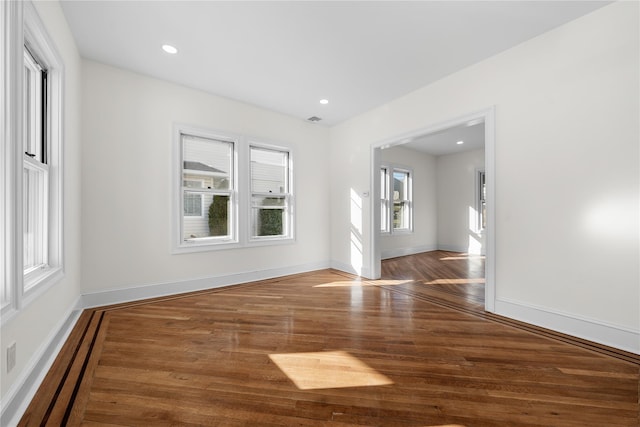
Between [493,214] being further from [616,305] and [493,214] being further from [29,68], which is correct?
[29,68]

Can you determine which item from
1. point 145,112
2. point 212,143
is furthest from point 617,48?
point 145,112

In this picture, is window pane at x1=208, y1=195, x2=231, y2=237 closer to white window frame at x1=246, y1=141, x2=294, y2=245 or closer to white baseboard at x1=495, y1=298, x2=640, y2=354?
white window frame at x1=246, y1=141, x2=294, y2=245

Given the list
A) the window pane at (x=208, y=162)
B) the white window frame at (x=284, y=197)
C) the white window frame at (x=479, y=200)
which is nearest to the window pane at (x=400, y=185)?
the white window frame at (x=479, y=200)

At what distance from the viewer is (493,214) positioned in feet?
9.35

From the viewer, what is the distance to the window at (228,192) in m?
3.64


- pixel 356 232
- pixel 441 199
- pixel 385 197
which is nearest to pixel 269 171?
pixel 356 232

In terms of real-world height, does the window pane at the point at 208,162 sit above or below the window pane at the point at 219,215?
above

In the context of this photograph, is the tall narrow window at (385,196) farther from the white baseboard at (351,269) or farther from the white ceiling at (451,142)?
the white baseboard at (351,269)

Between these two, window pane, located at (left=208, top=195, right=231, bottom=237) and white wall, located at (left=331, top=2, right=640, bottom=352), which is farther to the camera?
window pane, located at (left=208, top=195, right=231, bottom=237)

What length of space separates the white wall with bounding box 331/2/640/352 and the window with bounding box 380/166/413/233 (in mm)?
3590

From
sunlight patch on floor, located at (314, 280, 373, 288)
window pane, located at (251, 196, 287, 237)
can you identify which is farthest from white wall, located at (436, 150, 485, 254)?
window pane, located at (251, 196, 287, 237)

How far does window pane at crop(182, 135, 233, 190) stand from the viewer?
→ 3703mm

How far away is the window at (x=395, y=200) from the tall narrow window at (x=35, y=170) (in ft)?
19.0

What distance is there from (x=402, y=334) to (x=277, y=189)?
3132 mm
